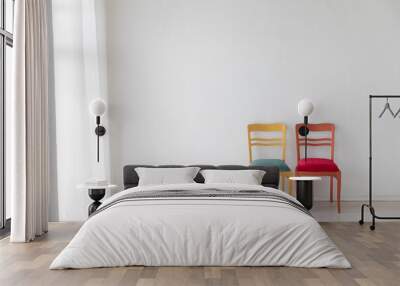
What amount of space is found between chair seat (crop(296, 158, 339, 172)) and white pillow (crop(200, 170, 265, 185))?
80 cm

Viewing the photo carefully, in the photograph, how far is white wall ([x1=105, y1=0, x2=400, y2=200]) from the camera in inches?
279

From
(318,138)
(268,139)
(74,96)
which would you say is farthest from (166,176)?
(318,138)

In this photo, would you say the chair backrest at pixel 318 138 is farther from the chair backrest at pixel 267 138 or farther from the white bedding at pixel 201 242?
the white bedding at pixel 201 242

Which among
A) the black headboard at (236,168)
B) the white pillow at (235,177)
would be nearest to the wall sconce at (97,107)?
the black headboard at (236,168)

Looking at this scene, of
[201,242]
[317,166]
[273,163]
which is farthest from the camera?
[273,163]

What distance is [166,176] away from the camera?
595cm

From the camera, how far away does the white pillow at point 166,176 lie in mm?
5906

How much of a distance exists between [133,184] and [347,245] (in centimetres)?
268

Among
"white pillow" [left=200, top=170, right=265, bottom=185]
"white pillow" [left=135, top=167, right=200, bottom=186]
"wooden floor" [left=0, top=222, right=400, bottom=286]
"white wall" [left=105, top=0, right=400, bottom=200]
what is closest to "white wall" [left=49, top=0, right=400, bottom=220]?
"white wall" [left=105, top=0, right=400, bottom=200]

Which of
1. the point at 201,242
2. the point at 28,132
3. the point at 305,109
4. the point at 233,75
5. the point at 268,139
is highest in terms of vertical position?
the point at 233,75

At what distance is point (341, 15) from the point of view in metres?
7.14

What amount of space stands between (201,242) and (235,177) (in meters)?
1.99

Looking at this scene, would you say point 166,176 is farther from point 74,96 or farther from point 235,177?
point 74,96

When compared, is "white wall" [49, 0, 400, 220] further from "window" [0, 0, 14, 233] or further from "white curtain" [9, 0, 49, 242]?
"white curtain" [9, 0, 49, 242]
